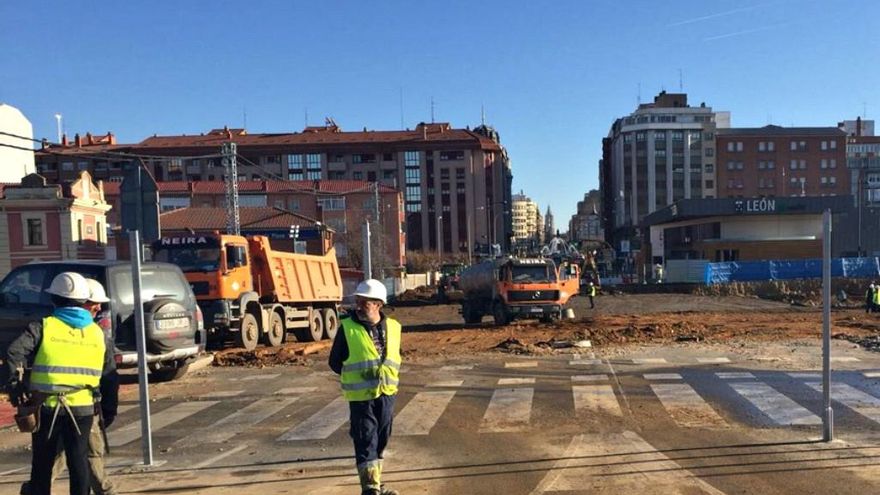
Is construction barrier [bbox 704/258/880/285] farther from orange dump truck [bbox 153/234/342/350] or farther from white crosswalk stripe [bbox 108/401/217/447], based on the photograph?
white crosswalk stripe [bbox 108/401/217/447]

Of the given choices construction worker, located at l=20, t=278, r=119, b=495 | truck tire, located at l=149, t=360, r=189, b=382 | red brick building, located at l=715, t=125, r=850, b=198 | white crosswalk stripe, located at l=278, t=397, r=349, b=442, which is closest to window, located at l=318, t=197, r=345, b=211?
truck tire, located at l=149, t=360, r=189, b=382

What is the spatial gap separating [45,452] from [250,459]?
2.52 meters

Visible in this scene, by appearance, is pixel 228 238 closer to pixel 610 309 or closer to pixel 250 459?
pixel 250 459

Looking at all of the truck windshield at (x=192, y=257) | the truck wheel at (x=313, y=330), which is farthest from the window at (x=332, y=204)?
the truck windshield at (x=192, y=257)

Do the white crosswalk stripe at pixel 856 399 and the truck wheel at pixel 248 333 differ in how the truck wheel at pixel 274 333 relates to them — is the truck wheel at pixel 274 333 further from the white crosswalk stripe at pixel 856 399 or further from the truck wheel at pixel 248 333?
the white crosswalk stripe at pixel 856 399

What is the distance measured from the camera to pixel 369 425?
16.8 ft

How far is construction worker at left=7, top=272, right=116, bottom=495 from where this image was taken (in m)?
4.41

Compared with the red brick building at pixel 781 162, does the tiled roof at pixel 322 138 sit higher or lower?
higher

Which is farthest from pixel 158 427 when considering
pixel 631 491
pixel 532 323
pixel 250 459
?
pixel 532 323

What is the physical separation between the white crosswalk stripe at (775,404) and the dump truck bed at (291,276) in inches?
536

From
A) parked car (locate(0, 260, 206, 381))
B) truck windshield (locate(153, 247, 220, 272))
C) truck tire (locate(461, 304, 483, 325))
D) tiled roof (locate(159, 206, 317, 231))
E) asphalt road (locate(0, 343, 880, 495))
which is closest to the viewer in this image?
asphalt road (locate(0, 343, 880, 495))

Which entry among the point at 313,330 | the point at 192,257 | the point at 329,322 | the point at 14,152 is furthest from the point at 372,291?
the point at 14,152

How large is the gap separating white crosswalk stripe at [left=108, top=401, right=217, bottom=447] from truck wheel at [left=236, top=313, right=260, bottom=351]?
7.81 metres

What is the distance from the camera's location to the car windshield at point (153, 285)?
10.6 m
